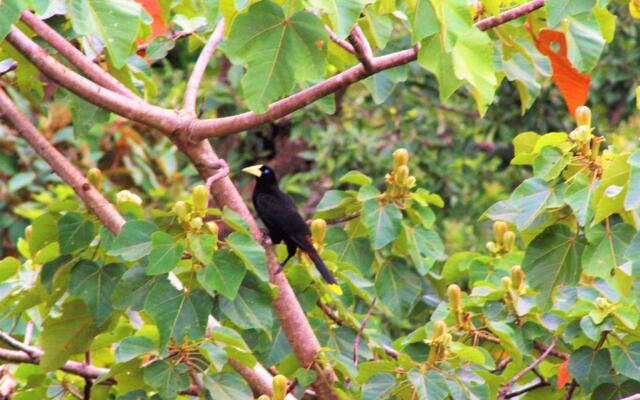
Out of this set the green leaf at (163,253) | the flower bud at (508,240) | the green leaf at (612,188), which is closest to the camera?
the green leaf at (612,188)

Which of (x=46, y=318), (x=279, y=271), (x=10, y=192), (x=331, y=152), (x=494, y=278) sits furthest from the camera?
(x=10, y=192)

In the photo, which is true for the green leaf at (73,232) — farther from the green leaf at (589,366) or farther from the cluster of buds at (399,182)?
the green leaf at (589,366)

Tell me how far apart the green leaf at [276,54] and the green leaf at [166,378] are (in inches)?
26.5

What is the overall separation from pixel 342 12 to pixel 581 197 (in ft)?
2.51

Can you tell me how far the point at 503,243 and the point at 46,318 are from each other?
1364mm

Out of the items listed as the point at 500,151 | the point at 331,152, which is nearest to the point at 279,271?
the point at 331,152

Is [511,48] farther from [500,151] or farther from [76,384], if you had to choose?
[500,151]

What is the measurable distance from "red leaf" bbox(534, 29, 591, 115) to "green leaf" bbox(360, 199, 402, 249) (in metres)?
0.54

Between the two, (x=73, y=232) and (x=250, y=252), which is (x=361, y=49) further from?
(x=73, y=232)

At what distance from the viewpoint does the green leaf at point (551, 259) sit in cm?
273

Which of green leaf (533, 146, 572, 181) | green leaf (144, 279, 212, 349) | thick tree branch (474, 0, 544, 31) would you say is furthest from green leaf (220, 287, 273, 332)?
thick tree branch (474, 0, 544, 31)

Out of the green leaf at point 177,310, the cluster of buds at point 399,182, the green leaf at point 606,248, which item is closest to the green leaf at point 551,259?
the green leaf at point 606,248

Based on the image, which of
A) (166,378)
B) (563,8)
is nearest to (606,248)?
(563,8)

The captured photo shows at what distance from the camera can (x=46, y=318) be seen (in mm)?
3043
